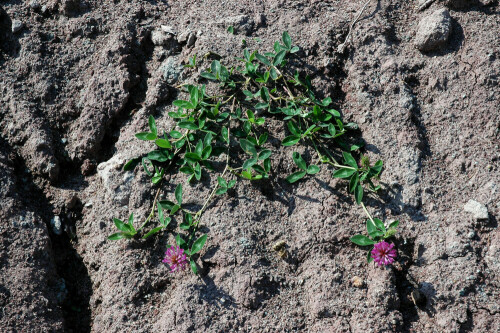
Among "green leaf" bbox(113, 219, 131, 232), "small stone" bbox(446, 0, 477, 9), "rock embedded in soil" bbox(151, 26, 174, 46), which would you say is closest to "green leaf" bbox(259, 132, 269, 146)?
"green leaf" bbox(113, 219, 131, 232)

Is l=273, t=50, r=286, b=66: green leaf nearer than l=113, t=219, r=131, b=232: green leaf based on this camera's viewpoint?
No

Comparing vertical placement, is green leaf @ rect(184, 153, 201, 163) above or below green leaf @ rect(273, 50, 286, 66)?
below

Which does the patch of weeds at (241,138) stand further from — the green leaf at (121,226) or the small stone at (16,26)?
the small stone at (16,26)

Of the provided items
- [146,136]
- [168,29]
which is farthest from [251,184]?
[168,29]

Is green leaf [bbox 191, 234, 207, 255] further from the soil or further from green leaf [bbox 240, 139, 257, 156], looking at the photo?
green leaf [bbox 240, 139, 257, 156]

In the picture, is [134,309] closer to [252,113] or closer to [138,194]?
[138,194]

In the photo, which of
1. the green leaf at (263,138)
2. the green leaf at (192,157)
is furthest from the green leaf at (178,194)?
the green leaf at (263,138)
